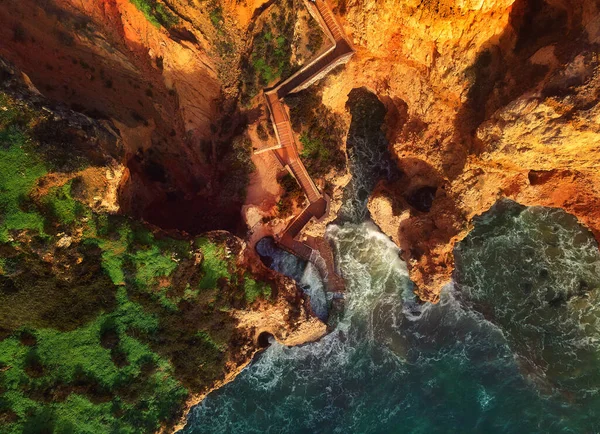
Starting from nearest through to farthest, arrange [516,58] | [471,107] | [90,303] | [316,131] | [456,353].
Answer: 1. [516,58]
2. [90,303]
3. [471,107]
4. [316,131]
5. [456,353]

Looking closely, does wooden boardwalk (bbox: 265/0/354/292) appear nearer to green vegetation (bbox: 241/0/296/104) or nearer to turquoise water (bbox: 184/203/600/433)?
green vegetation (bbox: 241/0/296/104)

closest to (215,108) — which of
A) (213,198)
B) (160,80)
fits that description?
(160,80)

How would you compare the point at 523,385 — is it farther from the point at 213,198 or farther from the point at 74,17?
the point at 74,17

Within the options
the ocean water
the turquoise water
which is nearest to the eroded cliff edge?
the ocean water

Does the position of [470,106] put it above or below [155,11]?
below

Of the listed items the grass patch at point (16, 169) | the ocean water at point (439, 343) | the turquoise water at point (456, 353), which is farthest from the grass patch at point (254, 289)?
the grass patch at point (16, 169)

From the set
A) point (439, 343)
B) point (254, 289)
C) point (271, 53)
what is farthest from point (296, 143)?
point (439, 343)

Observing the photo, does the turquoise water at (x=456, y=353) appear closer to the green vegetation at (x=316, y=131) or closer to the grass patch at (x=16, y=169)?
the green vegetation at (x=316, y=131)

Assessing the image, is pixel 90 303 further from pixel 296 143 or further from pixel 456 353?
pixel 456 353
